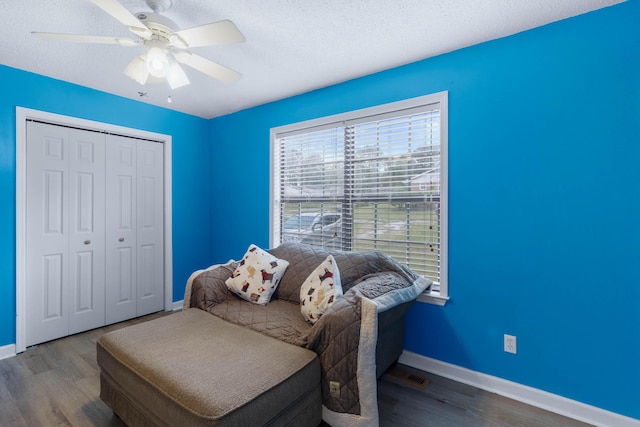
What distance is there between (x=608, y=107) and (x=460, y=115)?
0.82 m

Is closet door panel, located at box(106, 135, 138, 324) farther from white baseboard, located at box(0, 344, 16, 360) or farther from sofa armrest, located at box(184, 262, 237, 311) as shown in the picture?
sofa armrest, located at box(184, 262, 237, 311)

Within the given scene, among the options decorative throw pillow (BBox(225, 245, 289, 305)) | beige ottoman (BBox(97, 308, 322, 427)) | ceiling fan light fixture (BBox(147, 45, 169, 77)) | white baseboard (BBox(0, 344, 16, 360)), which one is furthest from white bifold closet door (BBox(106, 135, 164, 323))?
ceiling fan light fixture (BBox(147, 45, 169, 77))

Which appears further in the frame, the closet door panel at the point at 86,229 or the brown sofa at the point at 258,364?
the closet door panel at the point at 86,229

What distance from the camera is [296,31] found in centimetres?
207

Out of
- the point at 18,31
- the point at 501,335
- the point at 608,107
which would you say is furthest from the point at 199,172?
the point at 608,107

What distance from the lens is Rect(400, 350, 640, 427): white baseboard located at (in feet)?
5.89

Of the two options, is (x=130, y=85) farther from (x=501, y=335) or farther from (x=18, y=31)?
(x=501, y=335)

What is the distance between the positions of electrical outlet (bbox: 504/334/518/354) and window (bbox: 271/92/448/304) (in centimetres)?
47

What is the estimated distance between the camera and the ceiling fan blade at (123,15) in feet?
4.57

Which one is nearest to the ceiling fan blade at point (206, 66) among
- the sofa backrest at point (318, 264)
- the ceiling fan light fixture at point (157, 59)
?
the ceiling fan light fixture at point (157, 59)

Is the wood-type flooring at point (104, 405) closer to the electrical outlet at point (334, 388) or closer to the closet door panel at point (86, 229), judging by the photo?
the electrical outlet at point (334, 388)

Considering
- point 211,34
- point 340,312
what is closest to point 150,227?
point 211,34

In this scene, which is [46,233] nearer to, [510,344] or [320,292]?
[320,292]

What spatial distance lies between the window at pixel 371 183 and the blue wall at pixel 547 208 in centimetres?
13
